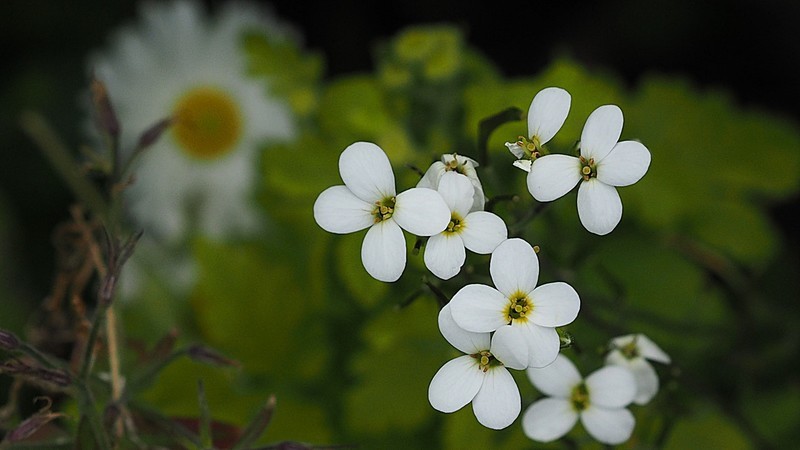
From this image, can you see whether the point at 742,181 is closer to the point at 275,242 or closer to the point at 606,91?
the point at 606,91

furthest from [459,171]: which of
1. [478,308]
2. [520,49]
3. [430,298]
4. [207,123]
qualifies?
[520,49]

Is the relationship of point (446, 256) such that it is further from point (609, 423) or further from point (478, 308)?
point (609, 423)

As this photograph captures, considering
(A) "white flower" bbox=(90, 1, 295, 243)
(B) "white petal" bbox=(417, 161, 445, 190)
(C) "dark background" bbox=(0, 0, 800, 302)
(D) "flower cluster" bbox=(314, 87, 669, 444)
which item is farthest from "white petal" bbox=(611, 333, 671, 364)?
(C) "dark background" bbox=(0, 0, 800, 302)

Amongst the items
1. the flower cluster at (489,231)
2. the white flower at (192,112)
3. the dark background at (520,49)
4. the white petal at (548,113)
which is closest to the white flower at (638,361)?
the flower cluster at (489,231)

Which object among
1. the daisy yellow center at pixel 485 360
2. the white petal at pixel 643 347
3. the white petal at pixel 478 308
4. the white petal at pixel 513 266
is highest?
the white petal at pixel 513 266

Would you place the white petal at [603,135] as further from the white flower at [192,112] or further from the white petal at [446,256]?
the white flower at [192,112]
